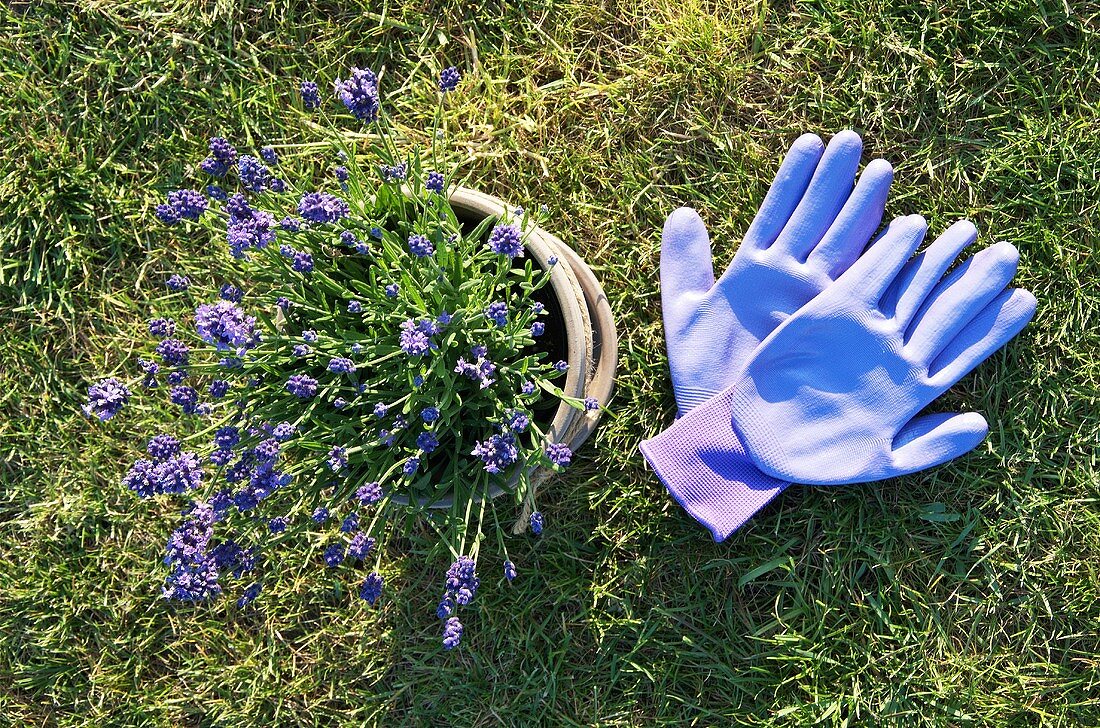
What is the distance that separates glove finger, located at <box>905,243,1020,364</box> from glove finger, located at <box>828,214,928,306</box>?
0.38 ft

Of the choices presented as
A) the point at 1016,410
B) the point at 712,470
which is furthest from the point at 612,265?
the point at 1016,410

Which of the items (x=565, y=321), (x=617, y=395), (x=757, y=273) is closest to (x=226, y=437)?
(x=565, y=321)

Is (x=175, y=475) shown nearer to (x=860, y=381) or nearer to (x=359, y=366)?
(x=359, y=366)

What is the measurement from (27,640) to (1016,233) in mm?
2436

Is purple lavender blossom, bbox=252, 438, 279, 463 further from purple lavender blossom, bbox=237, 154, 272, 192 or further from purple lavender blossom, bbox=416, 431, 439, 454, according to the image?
purple lavender blossom, bbox=237, 154, 272, 192

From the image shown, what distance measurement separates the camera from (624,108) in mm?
1954

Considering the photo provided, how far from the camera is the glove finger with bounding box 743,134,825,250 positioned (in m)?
1.83

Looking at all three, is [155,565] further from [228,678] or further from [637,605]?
[637,605]

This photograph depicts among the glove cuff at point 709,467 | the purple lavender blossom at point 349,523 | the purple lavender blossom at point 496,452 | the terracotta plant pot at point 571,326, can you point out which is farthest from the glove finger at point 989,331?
the purple lavender blossom at point 349,523

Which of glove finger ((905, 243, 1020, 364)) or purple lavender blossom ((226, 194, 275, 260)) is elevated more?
purple lavender blossom ((226, 194, 275, 260))

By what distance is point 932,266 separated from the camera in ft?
5.92

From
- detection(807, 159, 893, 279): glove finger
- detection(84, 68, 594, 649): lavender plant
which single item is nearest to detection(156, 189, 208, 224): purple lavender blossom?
detection(84, 68, 594, 649): lavender plant

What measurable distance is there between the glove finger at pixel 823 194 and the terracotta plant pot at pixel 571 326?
442mm

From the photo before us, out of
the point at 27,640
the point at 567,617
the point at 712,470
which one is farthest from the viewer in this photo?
the point at 27,640
